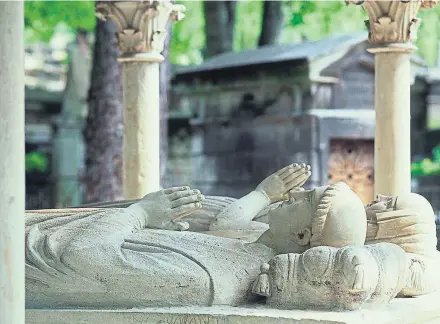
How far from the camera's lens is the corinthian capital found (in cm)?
1020

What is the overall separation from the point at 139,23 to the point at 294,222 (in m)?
4.57

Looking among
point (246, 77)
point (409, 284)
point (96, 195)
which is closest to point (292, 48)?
point (246, 77)

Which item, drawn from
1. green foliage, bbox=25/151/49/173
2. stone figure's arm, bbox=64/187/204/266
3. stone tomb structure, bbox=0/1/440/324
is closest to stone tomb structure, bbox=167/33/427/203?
green foliage, bbox=25/151/49/173

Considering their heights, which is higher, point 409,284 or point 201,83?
point 201,83

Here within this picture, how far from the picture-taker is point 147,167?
10430 millimetres

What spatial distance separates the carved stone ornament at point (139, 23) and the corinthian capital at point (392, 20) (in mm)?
1826

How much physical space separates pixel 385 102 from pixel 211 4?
34.5 feet

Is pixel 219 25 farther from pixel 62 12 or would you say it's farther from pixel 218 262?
pixel 218 262

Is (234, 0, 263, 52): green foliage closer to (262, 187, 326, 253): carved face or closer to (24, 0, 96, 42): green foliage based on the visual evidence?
(24, 0, 96, 42): green foliage

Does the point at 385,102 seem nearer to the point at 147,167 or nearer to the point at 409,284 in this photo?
the point at 147,167

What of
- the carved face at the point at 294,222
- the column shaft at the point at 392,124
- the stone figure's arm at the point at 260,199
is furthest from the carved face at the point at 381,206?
the column shaft at the point at 392,124

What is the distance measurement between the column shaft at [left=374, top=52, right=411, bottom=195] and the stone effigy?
11.3 ft

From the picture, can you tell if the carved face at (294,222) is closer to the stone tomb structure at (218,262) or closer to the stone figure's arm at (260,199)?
the stone tomb structure at (218,262)

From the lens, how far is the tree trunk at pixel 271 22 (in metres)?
20.3
